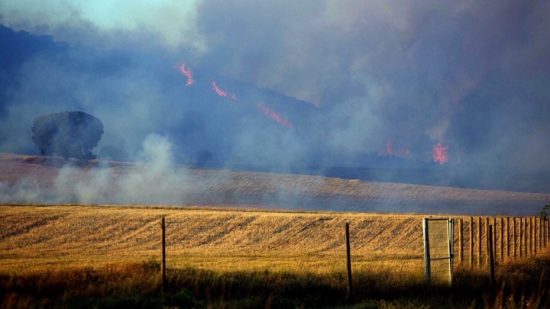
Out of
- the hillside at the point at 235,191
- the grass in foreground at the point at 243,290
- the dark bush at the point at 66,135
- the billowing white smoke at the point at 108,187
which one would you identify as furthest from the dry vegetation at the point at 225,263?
the dark bush at the point at 66,135

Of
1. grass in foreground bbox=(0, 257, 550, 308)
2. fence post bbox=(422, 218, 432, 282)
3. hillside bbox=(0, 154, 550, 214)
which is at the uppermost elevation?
hillside bbox=(0, 154, 550, 214)

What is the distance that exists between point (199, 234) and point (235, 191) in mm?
52348

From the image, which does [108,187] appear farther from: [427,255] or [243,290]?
[427,255]

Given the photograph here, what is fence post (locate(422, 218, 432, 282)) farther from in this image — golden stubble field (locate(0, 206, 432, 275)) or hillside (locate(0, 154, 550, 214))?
hillside (locate(0, 154, 550, 214))

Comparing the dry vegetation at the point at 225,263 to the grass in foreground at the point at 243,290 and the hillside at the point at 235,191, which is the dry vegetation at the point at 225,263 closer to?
the grass in foreground at the point at 243,290

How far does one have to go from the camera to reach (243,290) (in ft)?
60.3

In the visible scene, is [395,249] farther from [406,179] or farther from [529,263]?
[406,179]

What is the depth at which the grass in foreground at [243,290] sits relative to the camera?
16.1 meters

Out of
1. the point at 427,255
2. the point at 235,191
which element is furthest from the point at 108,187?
the point at 427,255

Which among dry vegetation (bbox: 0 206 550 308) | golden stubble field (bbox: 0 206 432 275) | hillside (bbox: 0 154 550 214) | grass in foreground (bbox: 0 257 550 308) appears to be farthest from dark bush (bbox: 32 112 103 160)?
grass in foreground (bbox: 0 257 550 308)

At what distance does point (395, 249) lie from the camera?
4228 cm

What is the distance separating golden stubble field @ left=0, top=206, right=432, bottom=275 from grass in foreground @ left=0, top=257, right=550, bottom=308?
1296 centimetres

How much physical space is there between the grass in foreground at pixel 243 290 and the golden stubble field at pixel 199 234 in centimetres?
1296

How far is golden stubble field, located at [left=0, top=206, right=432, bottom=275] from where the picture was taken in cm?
3716
